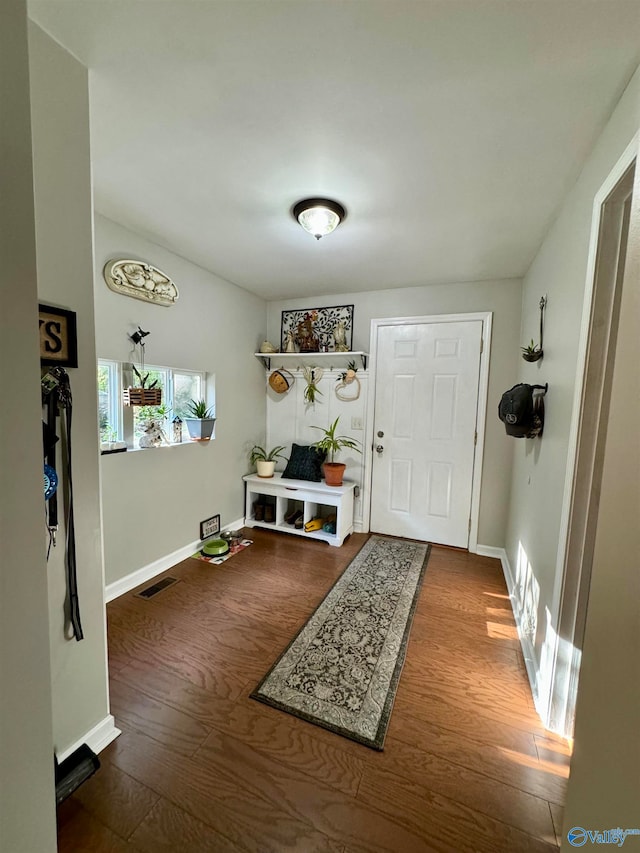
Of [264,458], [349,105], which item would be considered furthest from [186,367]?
[349,105]

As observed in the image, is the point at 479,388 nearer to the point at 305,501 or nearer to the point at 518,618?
the point at 518,618

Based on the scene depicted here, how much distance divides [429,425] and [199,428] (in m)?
2.05

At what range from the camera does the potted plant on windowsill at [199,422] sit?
2.74 metres

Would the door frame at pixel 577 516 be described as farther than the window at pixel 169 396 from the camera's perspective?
No

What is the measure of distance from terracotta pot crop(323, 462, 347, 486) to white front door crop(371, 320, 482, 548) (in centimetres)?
38

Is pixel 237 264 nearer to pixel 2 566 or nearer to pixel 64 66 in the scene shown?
pixel 64 66

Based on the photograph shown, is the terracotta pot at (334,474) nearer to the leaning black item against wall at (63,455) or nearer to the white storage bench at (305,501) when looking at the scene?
the white storage bench at (305,501)

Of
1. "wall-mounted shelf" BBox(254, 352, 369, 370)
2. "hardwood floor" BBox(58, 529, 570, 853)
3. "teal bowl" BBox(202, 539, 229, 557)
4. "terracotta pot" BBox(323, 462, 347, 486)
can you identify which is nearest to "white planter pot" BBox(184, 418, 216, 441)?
"teal bowl" BBox(202, 539, 229, 557)

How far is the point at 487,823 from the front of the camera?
3.54ft

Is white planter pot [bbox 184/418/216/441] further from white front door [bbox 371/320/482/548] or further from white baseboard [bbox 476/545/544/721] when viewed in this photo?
white baseboard [bbox 476/545/544/721]

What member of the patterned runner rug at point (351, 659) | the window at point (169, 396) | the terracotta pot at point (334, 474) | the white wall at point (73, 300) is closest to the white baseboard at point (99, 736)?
the white wall at point (73, 300)

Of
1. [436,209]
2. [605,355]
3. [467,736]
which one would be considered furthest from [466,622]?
[436,209]

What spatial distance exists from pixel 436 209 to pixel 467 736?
8.24 ft

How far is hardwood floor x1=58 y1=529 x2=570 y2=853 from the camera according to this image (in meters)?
1.05
